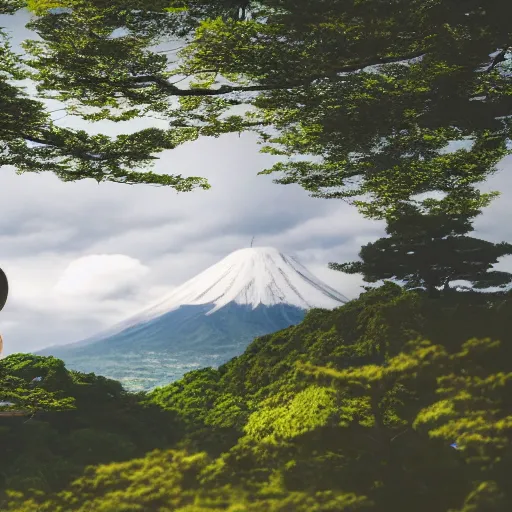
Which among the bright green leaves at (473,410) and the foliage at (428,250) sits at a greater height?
the foliage at (428,250)

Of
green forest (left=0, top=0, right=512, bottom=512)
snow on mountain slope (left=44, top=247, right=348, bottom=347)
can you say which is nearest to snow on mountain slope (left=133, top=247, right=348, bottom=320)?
snow on mountain slope (left=44, top=247, right=348, bottom=347)

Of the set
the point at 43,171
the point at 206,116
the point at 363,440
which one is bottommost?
the point at 363,440

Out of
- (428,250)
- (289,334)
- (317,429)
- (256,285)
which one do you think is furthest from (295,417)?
(256,285)

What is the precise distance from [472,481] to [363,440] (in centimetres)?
129

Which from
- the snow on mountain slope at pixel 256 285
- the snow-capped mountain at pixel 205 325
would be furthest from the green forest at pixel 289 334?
the snow-capped mountain at pixel 205 325

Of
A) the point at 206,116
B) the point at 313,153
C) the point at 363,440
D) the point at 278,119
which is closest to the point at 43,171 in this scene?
the point at 206,116

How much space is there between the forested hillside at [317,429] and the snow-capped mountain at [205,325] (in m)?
24.4

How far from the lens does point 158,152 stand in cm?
876

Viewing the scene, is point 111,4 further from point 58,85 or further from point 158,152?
point 158,152

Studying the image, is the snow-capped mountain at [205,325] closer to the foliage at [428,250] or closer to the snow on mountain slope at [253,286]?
the snow on mountain slope at [253,286]

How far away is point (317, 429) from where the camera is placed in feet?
22.1

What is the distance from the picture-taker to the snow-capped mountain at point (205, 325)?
35406 mm

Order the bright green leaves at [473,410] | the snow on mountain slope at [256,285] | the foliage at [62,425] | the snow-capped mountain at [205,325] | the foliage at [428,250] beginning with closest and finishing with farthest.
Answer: the bright green leaves at [473,410] → the foliage at [62,425] → the foliage at [428,250] → the snow on mountain slope at [256,285] → the snow-capped mountain at [205,325]

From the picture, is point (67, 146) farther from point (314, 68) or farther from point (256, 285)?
point (256, 285)
